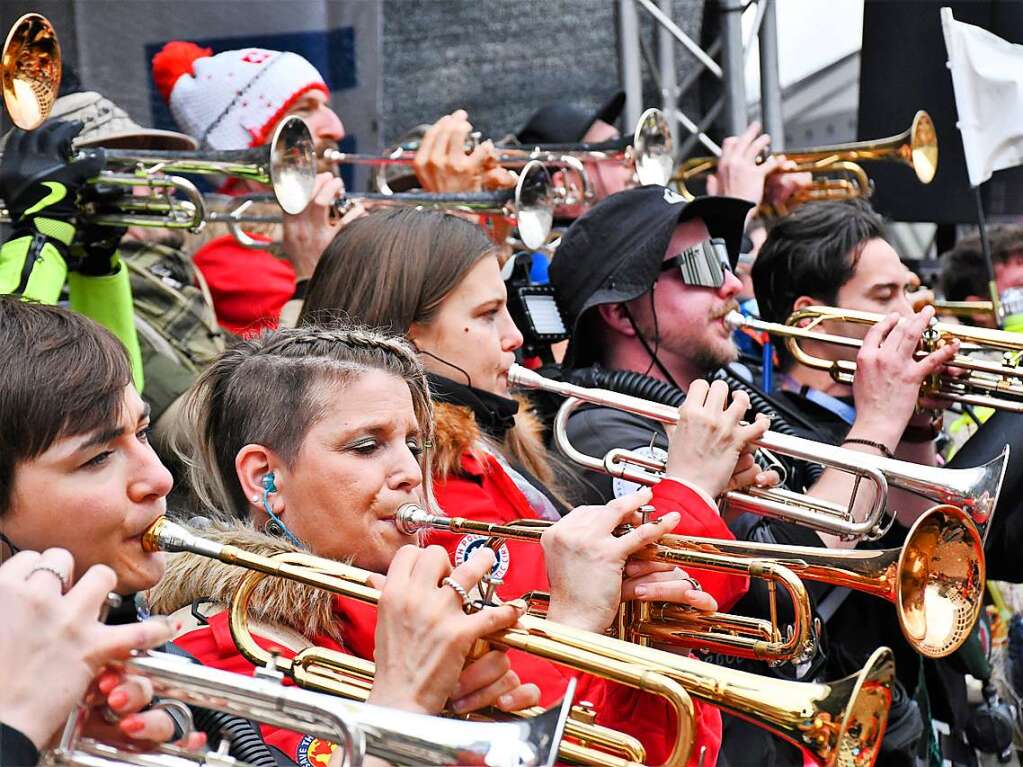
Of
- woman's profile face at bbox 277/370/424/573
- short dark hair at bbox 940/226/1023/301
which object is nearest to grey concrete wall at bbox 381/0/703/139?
short dark hair at bbox 940/226/1023/301

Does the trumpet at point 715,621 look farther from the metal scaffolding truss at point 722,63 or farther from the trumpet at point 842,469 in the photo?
the metal scaffolding truss at point 722,63

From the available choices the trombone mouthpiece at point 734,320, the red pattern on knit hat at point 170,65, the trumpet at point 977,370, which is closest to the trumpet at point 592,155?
the red pattern on knit hat at point 170,65

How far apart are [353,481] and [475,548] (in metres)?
0.40

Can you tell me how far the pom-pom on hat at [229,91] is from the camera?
5.12 meters

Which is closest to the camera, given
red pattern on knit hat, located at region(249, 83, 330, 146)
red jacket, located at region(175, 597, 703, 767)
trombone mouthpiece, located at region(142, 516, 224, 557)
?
trombone mouthpiece, located at region(142, 516, 224, 557)

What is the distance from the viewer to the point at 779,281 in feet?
15.9

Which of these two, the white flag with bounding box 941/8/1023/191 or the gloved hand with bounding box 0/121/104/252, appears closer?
the gloved hand with bounding box 0/121/104/252

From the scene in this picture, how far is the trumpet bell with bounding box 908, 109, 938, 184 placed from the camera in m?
5.80

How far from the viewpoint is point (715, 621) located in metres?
2.84

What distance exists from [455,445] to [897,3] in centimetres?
366

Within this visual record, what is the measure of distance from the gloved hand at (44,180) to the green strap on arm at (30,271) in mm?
68

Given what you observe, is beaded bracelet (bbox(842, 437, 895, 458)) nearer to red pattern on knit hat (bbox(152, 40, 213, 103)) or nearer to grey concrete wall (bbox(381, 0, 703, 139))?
red pattern on knit hat (bbox(152, 40, 213, 103))

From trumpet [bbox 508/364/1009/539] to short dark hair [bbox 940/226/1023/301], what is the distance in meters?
2.93

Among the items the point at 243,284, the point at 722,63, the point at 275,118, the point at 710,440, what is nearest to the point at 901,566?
the point at 710,440
